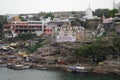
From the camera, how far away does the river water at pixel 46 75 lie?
124ft

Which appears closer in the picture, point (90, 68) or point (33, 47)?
point (90, 68)

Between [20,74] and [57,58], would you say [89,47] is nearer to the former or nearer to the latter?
[57,58]

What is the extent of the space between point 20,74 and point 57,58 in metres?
7.07

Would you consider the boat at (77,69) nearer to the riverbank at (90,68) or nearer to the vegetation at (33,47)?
the riverbank at (90,68)

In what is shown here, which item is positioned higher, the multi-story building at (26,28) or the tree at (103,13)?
the tree at (103,13)

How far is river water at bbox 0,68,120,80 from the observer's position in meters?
37.9

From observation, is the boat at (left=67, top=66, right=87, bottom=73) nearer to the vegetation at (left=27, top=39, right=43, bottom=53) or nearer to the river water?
the river water

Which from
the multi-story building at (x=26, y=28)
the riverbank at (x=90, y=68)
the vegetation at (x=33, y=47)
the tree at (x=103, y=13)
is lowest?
the riverbank at (x=90, y=68)

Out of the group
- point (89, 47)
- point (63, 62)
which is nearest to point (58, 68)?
point (63, 62)

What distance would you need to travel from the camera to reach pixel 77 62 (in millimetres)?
45062

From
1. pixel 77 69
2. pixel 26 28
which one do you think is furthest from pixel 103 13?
pixel 77 69

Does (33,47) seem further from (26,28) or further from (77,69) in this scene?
(77,69)

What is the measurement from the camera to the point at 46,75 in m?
39.7

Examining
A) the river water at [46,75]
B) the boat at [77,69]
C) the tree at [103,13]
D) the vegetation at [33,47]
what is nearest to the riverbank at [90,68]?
the boat at [77,69]
